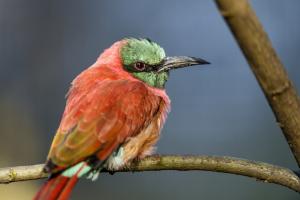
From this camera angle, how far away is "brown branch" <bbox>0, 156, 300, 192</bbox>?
208 cm

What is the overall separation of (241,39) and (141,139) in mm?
1243

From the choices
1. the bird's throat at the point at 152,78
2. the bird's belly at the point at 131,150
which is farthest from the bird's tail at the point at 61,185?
the bird's throat at the point at 152,78

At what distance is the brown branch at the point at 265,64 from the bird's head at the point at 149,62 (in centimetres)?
135

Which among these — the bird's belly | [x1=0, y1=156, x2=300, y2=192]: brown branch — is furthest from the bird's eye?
[x1=0, y1=156, x2=300, y2=192]: brown branch

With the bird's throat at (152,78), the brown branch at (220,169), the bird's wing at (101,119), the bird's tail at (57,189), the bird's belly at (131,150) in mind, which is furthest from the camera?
the bird's throat at (152,78)

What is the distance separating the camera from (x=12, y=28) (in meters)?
6.25

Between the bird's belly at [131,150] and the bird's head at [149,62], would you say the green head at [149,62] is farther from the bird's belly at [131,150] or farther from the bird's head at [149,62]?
the bird's belly at [131,150]

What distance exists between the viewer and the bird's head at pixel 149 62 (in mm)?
3021

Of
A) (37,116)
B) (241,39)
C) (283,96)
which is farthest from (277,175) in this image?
(37,116)

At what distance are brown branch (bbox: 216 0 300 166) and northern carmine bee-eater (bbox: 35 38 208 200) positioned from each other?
0.84 meters

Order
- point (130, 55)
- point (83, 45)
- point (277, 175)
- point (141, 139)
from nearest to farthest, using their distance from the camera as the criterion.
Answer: point (277, 175) < point (141, 139) < point (130, 55) < point (83, 45)

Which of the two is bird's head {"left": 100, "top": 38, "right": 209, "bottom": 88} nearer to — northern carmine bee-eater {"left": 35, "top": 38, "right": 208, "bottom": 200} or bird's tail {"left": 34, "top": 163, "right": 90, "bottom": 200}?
northern carmine bee-eater {"left": 35, "top": 38, "right": 208, "bottom": 200}

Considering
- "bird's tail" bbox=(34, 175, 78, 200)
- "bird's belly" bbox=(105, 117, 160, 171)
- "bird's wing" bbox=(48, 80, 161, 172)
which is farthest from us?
"bird's belly" bbox=(105, 117, 160, 171)

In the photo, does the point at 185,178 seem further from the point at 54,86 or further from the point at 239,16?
the point at 239,16
